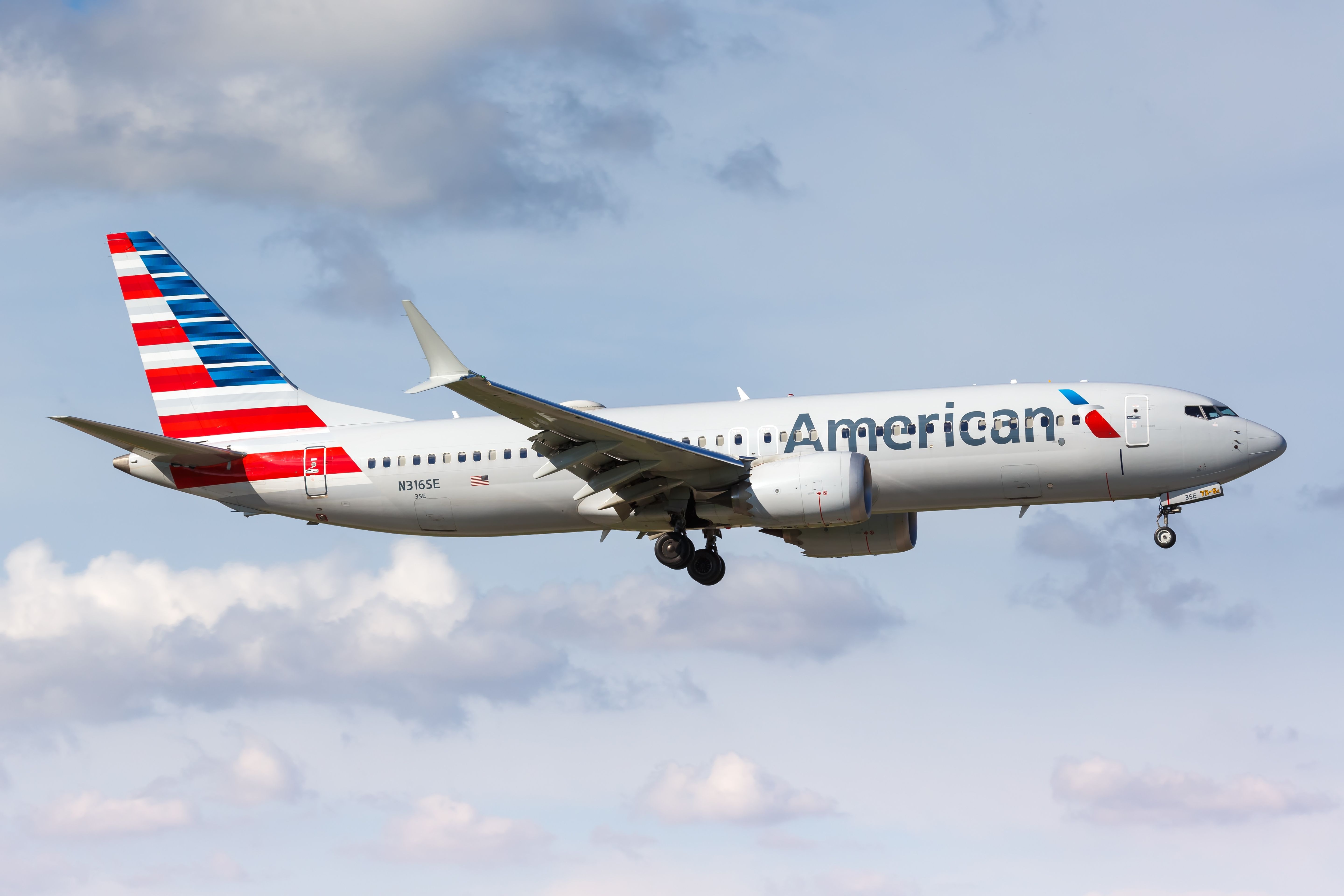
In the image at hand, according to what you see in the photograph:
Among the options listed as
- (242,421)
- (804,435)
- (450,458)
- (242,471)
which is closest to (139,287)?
(242,421)

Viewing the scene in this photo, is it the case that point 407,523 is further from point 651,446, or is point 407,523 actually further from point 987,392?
Result: point 987,392

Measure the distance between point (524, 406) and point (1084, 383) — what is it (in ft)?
46.4

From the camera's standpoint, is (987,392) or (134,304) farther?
(134,304)

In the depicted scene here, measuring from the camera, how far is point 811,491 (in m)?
35.2

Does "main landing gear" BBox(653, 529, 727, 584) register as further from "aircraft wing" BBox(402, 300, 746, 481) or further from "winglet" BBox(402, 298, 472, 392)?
"winglet" BBox(402, 298, 472, 392)

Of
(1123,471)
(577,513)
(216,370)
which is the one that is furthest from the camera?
(216,370)

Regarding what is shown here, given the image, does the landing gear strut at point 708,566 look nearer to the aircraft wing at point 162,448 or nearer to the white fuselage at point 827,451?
the white fuselage at point 827,451

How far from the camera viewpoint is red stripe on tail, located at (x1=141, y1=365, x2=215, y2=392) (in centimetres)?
4375

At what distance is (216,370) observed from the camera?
144 ft

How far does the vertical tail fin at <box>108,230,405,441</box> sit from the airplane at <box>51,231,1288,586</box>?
0.09 metres

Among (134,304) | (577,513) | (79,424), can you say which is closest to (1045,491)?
(577,513)

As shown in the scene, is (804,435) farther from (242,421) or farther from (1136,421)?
(242,421)

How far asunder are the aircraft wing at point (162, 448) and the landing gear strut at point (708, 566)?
13.1 m

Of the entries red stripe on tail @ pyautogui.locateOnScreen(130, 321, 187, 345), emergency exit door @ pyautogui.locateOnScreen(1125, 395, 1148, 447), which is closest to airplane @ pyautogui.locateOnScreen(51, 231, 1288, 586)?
emergency exit door @ pyautogui.locateOnScreen(1125, 395, 1148, 447)
